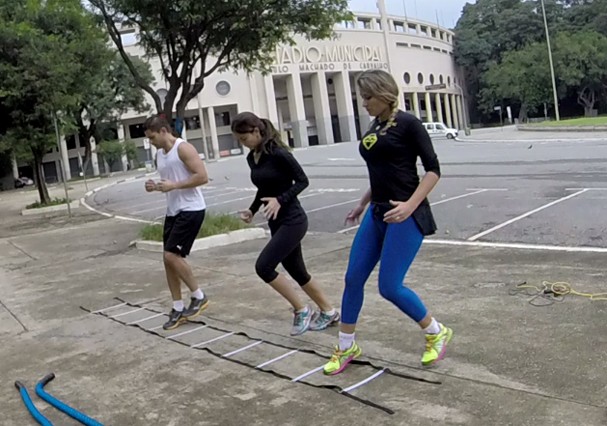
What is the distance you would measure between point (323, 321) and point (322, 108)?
72.1m

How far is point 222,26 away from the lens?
12562mm

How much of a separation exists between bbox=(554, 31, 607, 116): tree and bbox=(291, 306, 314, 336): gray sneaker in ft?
247

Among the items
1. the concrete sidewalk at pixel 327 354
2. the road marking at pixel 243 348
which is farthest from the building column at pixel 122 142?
the road marking at pixel 243 348

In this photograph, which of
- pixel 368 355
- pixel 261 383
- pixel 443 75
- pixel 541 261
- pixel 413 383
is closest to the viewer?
pixel 413 383

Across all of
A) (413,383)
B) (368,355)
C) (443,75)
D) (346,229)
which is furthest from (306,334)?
(443,75)

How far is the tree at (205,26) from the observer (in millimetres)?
11820

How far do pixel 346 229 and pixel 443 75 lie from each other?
8509cm

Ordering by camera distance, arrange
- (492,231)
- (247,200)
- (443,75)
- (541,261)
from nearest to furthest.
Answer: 1. (541,261)
2. (492,231)
3. (247,200)
4. (443,75)

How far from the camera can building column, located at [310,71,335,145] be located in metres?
76.1

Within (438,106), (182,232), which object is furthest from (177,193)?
(438,106)

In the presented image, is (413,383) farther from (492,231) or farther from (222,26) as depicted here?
(222,26)

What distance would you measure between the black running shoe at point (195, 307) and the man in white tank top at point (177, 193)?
0.12 ft

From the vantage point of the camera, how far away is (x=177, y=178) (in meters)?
5.88

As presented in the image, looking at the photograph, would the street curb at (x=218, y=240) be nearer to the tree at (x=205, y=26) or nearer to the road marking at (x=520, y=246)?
the tree at (x=205, y=26)
